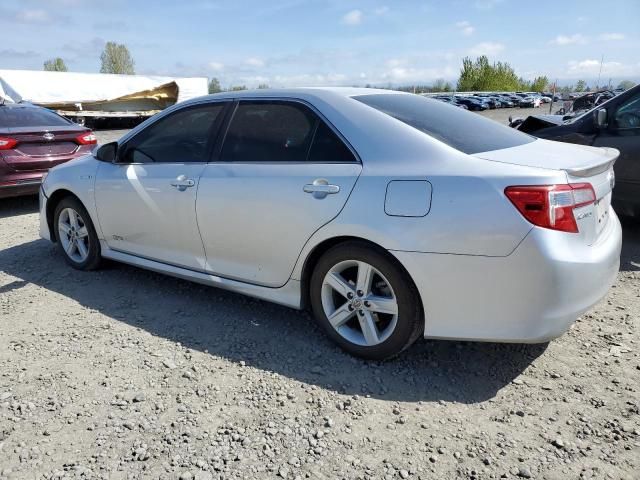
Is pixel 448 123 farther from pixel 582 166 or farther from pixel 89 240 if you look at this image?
pixel 89 240

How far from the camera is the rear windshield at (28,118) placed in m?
7.27

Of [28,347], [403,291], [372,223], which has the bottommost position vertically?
[28,347]

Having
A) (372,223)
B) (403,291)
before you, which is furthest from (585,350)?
(372,223)

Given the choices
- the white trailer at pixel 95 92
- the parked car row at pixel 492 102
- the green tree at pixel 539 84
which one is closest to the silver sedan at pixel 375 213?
the white trailer at pixel 95 92

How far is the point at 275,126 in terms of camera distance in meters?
3.40

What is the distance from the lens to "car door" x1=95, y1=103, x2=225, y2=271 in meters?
3.69

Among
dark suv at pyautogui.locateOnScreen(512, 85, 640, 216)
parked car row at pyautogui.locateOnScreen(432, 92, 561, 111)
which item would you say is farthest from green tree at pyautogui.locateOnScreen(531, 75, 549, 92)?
dark suv at pyautogui.locateOnScreen(512, 85, 640, 216)

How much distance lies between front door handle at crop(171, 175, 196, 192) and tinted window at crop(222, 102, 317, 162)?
11.7 inches

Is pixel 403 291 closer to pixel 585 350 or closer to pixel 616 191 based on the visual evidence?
pixel 585 350

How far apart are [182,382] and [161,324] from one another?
80 centimetres

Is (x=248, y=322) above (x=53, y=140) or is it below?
below

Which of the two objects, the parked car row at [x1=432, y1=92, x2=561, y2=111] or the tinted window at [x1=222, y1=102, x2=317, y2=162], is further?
the parked car row at [x1=432, y1=92, x2=561, y2=111]

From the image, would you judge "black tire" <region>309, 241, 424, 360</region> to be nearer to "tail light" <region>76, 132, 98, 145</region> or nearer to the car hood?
the car hood

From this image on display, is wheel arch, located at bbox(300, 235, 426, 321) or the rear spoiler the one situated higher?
the rear spoiler
